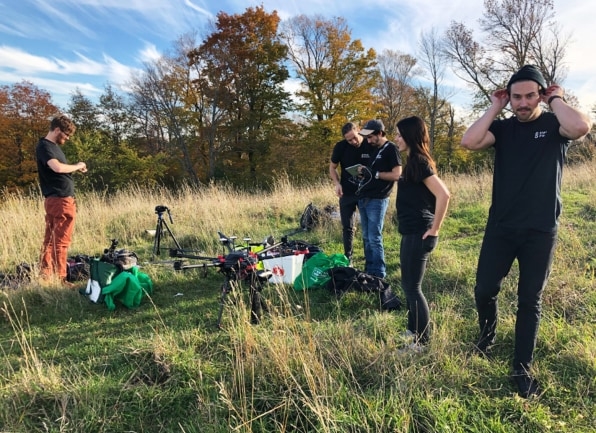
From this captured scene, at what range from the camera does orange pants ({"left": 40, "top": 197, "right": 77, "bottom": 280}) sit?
4.31 metres

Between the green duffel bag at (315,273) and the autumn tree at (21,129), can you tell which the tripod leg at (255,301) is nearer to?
the green duffel bag at (315,273)

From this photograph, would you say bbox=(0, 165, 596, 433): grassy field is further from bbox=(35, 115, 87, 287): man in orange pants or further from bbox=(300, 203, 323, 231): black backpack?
bbox=(300, 203, 323, 231): black backpack

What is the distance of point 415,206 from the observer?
99.7 inches

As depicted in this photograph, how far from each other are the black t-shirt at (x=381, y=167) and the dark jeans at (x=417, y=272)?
154cm

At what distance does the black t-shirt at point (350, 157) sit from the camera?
175 inches

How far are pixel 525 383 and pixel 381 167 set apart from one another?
243 centimetres

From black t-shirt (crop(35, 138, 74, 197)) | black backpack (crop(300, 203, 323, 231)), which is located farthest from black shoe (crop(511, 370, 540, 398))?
black t-shirt (crop(35, 138, 74, 197))

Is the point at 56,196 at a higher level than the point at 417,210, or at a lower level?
higher

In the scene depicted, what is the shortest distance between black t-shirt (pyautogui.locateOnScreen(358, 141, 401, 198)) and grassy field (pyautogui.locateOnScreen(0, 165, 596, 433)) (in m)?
1.01

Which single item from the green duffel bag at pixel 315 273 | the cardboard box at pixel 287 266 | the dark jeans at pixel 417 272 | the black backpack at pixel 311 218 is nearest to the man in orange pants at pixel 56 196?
the cardboard box at pixel 287 266

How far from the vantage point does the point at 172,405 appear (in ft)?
7.16

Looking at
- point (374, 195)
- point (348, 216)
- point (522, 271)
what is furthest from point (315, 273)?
point (522, 271)

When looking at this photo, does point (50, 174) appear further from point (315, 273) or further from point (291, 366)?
point (291, 366)

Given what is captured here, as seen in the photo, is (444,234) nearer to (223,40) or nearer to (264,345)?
(264,345)
